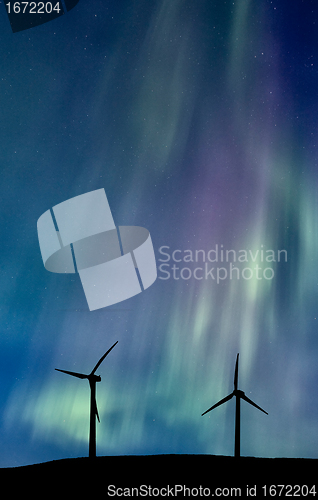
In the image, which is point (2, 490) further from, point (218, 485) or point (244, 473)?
point (244, 473)

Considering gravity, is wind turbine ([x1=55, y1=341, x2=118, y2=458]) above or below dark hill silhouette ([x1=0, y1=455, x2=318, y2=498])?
above

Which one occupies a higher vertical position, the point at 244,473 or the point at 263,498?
the point at 263,498

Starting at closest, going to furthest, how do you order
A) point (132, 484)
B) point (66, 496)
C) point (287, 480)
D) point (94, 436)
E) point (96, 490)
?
point (66, 496), point (96, 490), point (94, 436), point (132, 484), point (287, 480)

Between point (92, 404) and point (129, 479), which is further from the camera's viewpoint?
point (129, 479)

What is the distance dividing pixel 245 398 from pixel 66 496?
76.1 ft

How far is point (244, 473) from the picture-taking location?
57.2 meters

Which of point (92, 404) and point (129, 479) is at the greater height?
point (92, 404)

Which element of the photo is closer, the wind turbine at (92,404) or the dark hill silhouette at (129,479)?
the wind turbine at (92,404)

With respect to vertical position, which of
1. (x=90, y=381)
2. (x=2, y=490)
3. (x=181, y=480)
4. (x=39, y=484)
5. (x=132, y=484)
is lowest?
(x=181, y=480)

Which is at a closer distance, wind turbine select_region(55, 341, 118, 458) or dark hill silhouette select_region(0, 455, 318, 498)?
wind turbine select_region(55, 341, 118, 458)

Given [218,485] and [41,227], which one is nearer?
[41,227]

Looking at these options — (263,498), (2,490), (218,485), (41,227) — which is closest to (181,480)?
(218,485)

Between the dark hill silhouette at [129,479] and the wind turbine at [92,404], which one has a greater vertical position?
the wind turbine at [92,404]

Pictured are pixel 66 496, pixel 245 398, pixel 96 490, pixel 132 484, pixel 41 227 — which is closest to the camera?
pixel 41 227
